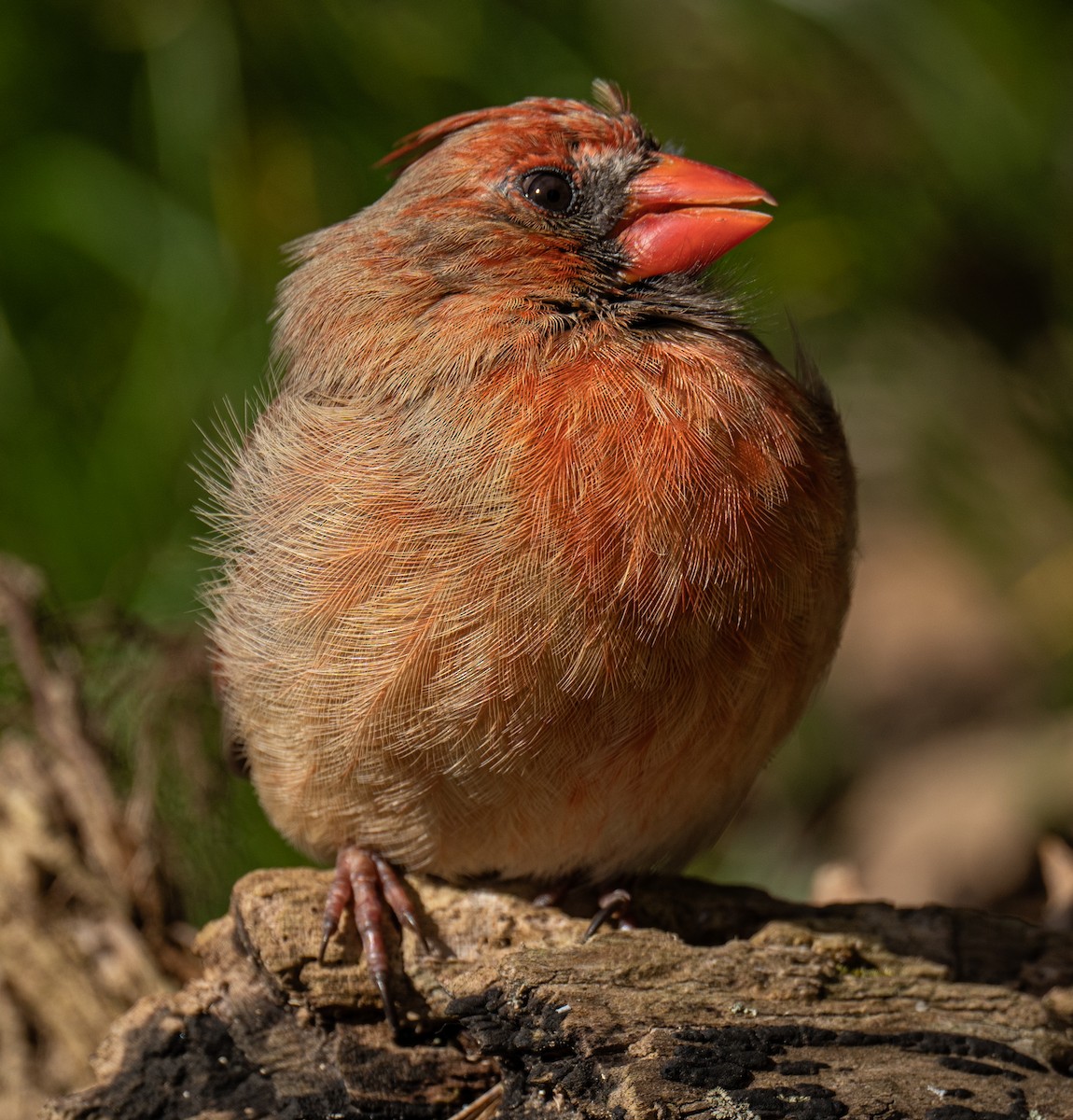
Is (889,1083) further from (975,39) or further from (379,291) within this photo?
(975,39)

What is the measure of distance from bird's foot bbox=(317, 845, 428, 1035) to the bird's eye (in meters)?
1.43

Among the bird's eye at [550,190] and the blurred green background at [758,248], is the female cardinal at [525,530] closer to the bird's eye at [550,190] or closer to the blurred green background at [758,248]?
Answer: the bird's eye at [550,190]

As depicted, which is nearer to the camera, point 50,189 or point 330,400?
point 330,400

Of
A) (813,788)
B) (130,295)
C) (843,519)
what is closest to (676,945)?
(843,519)

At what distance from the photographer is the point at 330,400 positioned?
9.76 feet

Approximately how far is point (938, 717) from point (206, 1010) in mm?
4598

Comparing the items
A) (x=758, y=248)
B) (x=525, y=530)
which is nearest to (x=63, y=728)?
(x=525, y=530)

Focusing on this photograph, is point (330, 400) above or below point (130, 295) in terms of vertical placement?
below

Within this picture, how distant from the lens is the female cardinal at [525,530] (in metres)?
2.59

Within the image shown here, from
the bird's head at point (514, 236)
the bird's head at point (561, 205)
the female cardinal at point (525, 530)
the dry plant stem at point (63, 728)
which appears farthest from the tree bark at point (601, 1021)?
the bird's head at point (561, 205)

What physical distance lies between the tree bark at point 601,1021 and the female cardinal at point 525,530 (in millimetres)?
141

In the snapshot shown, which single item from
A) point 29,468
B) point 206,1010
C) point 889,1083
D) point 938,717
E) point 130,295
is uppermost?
point 130,295

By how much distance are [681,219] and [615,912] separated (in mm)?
1514

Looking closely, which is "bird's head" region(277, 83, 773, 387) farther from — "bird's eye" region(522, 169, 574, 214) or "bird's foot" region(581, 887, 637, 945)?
"bird's foot" region(581, 887, 637, 945)
